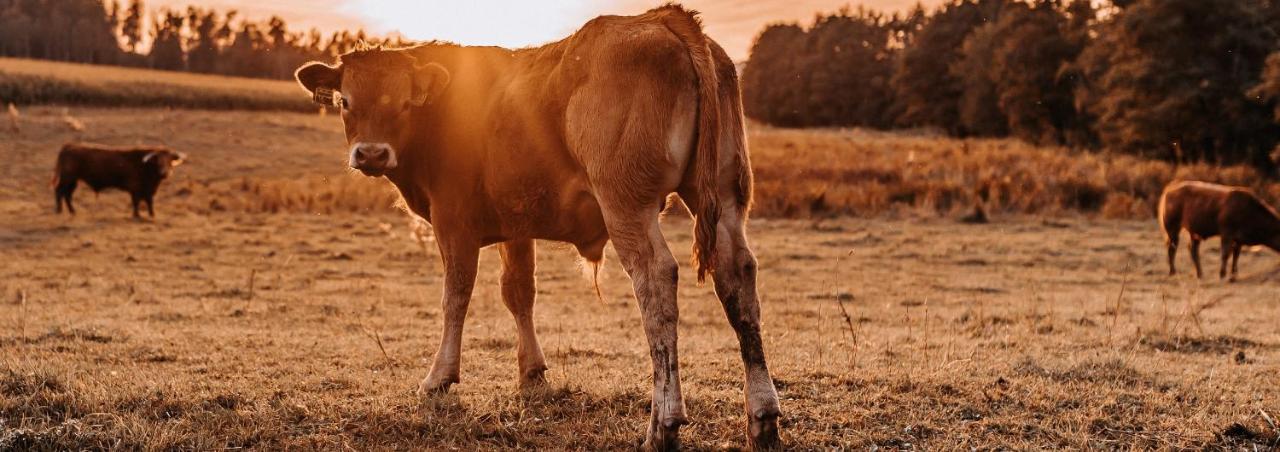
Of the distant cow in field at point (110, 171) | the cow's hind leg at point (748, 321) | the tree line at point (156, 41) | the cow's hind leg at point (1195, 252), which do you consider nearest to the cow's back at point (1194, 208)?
the cow's hind leg at point (1195, 252)

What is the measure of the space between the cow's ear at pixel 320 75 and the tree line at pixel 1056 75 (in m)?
26.9

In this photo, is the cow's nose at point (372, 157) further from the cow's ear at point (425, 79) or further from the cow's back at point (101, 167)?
the cow's back at point (101, 167)

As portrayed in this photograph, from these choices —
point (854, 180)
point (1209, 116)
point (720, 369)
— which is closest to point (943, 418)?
point (720, 369)

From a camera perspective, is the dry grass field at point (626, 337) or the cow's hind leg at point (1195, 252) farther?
the cow's hind leg at point (1195, 252)

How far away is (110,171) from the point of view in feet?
70.9

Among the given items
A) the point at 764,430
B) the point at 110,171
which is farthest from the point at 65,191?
the point at 764,430

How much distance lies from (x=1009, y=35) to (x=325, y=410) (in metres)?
53.6

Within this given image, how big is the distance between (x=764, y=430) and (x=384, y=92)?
117 inches

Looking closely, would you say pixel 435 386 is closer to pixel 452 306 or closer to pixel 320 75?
pixel 452 306

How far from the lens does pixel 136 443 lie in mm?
4367

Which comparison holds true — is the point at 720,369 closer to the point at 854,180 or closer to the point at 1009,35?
the point at 854,180

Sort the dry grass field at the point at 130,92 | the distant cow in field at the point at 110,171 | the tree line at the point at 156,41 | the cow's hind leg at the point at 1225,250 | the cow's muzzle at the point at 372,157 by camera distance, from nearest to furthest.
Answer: the cow's muzzle at the point at 372,157 → the cow's hind leg at the point at 1225,250 → the distant cow in field at the point at 110,171 → the dry grass field at the point at 130,92 → the tree line at the point at 156,41

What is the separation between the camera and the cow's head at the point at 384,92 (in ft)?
17.5

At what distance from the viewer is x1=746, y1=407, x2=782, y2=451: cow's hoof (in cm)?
429
